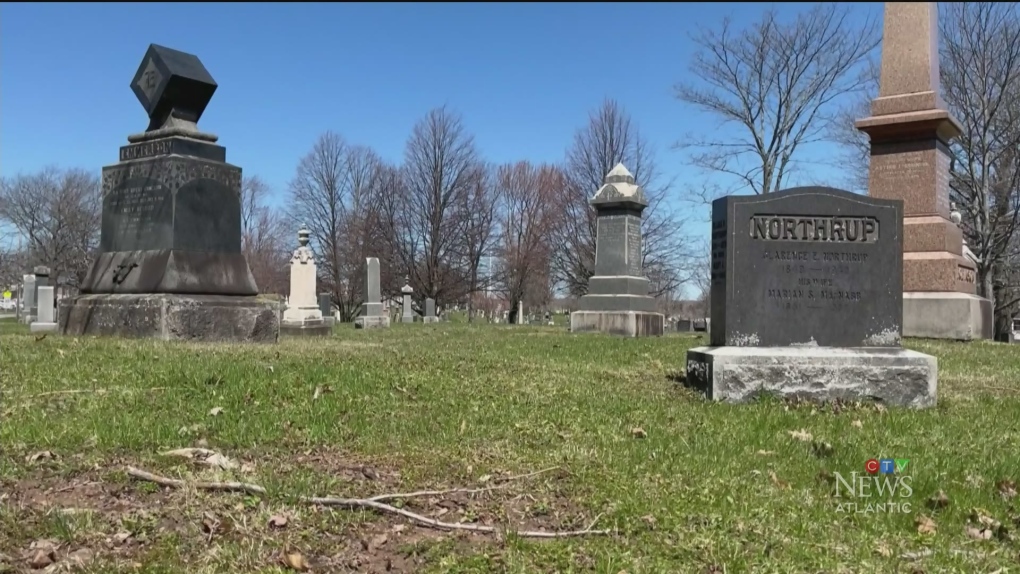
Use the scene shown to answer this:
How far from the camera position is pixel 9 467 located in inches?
139

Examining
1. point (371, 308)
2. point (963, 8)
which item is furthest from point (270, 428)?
point (963, 8)

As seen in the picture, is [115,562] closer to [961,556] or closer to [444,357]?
[961,556]

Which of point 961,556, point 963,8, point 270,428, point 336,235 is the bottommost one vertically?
point 961,556

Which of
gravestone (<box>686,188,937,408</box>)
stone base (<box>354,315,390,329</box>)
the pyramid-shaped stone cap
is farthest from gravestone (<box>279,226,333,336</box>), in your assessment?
gravestone (<box>686,188,937,408</box>)

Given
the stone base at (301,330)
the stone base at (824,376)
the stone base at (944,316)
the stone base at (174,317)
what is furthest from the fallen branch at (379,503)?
the stone base at (301,330)

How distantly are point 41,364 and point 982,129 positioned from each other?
26281 millimetres

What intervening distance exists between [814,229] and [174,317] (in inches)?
271

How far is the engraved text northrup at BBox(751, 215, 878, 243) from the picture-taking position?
6.21 metres

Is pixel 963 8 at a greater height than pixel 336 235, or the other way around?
pixel 963 8

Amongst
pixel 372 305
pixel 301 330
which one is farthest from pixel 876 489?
pixel 372 305

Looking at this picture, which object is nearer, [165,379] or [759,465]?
[759,465]

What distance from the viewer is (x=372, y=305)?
24.4m

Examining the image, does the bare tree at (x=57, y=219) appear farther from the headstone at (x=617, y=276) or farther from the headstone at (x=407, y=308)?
the headstone at (x=617, y=276)

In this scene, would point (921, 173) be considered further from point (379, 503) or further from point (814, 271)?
point (379, 503)
